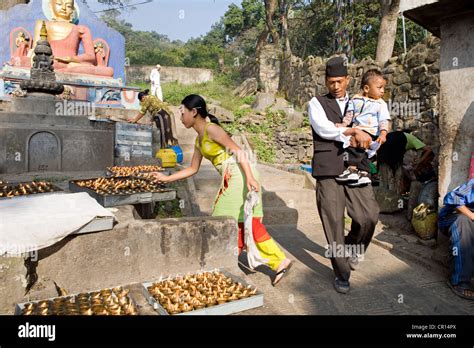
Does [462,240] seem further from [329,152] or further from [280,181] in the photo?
[280,181]

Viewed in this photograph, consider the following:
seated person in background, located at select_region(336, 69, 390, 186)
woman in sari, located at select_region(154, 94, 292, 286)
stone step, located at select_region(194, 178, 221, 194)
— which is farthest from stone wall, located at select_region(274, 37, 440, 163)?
woman in sari, located at select_region(154, 94, 292, 286)

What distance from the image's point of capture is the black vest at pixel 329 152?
10.4 feet

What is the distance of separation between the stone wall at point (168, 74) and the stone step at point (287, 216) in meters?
24.6

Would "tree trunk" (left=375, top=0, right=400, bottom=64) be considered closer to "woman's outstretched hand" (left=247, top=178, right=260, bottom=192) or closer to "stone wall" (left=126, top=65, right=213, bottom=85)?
"woman's outstretched hand" (left=247, top=178, right=260, bottom=192)

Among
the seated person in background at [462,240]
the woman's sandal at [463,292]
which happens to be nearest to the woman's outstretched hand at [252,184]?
the seated person in background at [462,240]

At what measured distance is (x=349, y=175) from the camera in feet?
10.4

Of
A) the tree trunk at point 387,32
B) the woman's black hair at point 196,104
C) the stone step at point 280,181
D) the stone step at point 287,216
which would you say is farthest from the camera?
the tree trunk at point 387,32

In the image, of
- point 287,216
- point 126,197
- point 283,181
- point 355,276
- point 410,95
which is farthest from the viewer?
point 410,95

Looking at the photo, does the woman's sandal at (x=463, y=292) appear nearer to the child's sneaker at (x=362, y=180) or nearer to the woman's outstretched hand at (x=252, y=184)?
the child's sneaker at (x=362, y=180)

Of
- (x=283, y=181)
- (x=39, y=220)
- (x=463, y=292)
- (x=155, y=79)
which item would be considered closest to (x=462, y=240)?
(x=463, y=292)

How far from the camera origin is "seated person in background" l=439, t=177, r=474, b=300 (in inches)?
127

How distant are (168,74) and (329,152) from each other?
2727 cm
